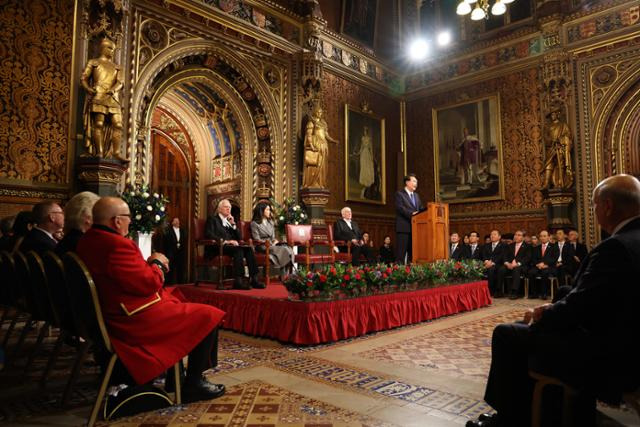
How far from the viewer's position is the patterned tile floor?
96.6 inches

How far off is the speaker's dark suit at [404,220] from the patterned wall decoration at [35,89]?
5.05m

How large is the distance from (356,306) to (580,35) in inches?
357

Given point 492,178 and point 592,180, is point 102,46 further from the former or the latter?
point 592,180

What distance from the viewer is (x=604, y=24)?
9.77 m

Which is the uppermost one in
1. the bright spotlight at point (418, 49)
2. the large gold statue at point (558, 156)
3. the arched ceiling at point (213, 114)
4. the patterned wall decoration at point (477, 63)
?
the bright spotlight at point (418, 49)

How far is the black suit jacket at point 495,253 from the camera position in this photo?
8922 millimetres

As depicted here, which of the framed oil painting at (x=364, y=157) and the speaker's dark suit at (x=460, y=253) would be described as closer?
the speaker's dark suit at (x=460, y=253)

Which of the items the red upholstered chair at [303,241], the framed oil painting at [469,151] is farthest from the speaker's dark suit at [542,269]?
the red upholstered chair at [303,241]

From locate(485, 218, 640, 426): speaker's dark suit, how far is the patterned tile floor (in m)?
0.78

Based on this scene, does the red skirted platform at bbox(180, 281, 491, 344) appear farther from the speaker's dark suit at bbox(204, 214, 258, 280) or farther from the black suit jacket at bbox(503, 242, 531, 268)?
the black suit jacket at bbox(503, 242, 531, 268)

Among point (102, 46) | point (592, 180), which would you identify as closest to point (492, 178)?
point (592, 180)

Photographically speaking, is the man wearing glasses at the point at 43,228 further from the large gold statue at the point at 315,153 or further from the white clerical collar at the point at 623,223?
the large gold statue at the point at 315,153

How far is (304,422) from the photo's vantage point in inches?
94.8

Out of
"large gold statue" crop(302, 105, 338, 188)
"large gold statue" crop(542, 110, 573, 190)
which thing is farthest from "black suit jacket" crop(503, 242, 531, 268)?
"large gold statue" crop(302, 105, 338, 188)
